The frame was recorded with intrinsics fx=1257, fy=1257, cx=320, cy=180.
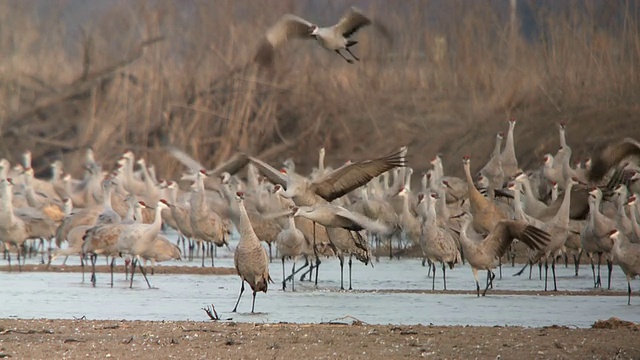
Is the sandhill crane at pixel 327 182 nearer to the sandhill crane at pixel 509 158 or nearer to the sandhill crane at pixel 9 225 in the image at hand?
the sandhill crane at pixel 9 225

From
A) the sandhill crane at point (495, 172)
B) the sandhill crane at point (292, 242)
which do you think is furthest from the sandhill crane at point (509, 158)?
the sandhill crane at point (292, 242)

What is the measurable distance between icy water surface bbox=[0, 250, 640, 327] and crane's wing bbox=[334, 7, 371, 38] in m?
2.60

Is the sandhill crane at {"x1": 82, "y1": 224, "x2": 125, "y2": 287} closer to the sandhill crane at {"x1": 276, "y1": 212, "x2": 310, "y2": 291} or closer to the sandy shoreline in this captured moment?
the sandhill crane at {"x1": 276, "y1": 212, "x2": 310, "y2": 291}

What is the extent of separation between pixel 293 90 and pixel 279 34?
1236cm

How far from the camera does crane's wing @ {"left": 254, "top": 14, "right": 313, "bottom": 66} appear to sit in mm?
11594

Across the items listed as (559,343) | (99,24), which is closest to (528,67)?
(99,24)

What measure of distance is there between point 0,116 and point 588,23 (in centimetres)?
1103

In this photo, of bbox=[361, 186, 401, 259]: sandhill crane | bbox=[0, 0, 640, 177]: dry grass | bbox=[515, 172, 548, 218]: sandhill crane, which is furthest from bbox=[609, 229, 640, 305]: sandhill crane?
bbox=[0, 0, 640, 177]: dry grass

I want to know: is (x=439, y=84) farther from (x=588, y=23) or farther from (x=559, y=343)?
(x=559, y=343)

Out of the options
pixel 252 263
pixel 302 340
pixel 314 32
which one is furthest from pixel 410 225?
pixel 302 340

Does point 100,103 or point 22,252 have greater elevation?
point 100,103

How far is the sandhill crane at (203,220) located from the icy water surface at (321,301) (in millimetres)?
1322

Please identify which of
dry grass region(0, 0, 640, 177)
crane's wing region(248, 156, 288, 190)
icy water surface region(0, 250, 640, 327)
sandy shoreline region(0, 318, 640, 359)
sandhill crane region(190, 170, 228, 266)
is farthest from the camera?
dry grass region(0, 0, 640, 177)

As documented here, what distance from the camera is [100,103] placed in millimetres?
24156
